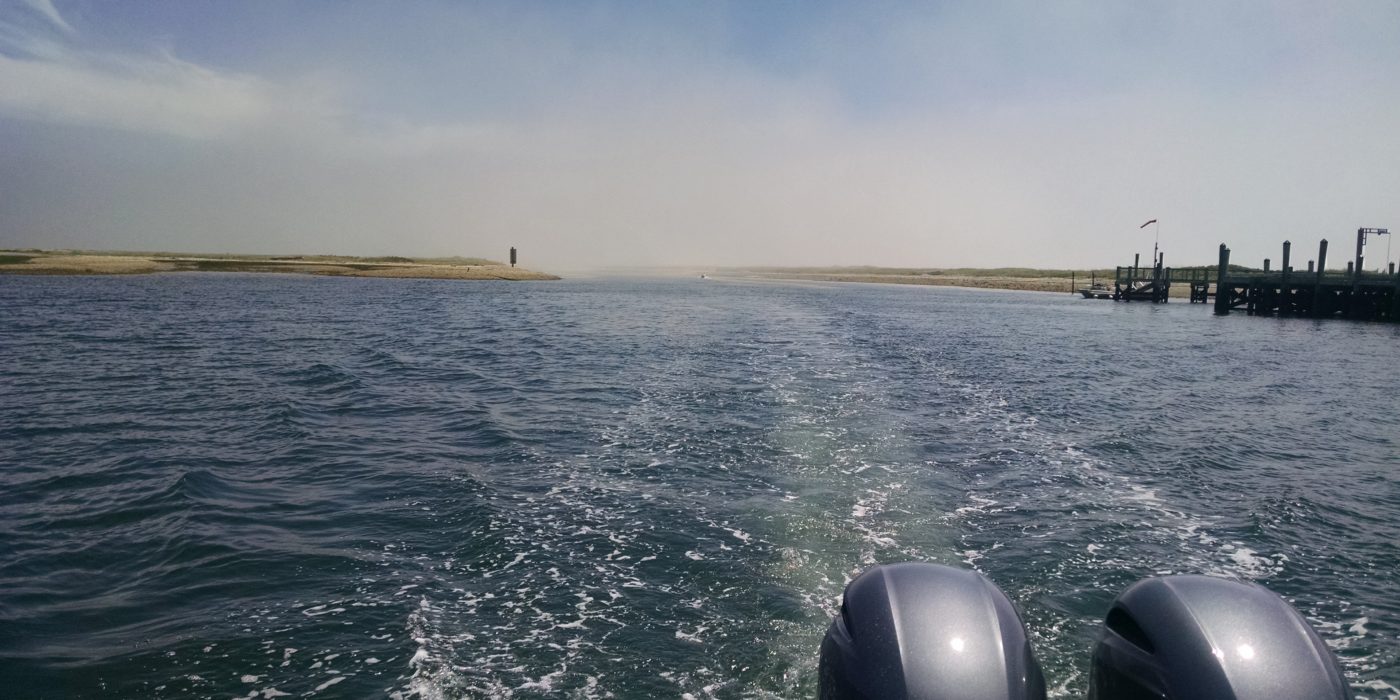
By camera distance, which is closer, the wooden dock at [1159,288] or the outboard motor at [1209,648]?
the outboard motor at [1209,648]

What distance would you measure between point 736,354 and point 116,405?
17270 millimetres

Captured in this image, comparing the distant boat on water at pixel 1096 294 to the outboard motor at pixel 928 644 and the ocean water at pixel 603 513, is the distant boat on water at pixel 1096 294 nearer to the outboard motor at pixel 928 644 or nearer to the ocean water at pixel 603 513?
the ocean water at pixel 603 513

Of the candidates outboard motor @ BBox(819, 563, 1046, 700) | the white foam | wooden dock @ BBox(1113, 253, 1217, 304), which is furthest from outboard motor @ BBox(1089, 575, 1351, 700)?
wooden dock @ BBox(1113, 253, 1217, 304)

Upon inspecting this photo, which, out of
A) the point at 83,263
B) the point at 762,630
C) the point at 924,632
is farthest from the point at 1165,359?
the point at 83,263

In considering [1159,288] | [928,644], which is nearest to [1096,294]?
[1159,288]

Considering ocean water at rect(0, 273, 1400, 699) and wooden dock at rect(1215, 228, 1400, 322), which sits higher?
wooden dock at rect(1215, 228, 1400, 322)

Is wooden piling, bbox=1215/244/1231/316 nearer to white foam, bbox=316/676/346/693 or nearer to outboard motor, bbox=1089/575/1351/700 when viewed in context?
outboard motor, bbox=1089/575/1351/700

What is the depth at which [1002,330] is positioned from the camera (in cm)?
4284

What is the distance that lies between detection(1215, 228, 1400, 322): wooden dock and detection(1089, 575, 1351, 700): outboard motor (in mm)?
69789

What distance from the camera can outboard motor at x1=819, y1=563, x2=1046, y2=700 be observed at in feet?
10.9

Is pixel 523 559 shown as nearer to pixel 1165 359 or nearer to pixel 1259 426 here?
pixel 1259 426

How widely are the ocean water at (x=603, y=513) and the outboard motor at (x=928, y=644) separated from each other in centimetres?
214

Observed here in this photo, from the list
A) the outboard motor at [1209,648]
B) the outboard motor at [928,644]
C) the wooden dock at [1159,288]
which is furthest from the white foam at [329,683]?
the wooden dock at [1159,288]

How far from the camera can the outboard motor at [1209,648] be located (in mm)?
3178
